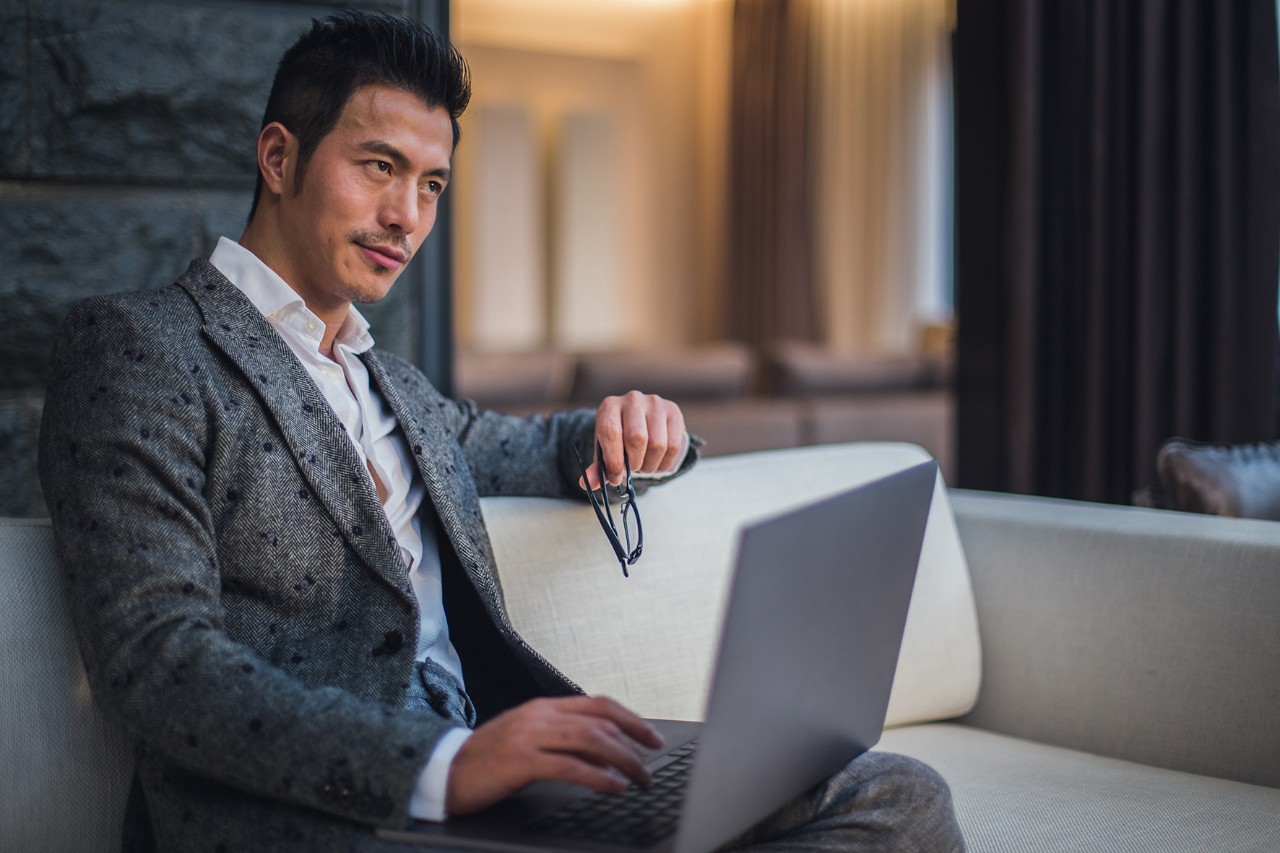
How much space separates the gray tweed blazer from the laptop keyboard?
0.11 meters

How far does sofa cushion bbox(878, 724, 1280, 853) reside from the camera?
1.19 meters

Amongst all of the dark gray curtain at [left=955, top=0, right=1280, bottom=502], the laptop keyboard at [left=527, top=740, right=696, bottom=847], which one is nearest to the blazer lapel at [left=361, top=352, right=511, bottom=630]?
the laptop keyboard at [left=527, top=740, right=696, bottom=847]

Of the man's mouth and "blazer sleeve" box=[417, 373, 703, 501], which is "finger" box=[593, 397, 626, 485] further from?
the man's mouth

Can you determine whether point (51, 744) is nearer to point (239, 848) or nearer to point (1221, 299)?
point (239, 848)

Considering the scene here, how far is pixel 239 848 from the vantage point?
89 cm

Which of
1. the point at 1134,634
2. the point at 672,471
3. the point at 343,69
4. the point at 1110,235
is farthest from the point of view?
the point at 1110,235

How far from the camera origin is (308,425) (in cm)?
105

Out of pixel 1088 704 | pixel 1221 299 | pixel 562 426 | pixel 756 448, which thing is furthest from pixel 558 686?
pixel 756 448

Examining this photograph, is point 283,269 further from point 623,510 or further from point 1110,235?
point 1110,235

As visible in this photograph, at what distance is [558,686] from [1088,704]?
0.78 meters

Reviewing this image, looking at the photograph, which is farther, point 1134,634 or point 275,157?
point 1134,634

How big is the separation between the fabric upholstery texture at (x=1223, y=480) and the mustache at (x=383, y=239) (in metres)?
1.18

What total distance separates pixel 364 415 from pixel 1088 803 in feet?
2.87

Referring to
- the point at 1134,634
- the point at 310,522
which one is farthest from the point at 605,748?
the point at 1134,634
